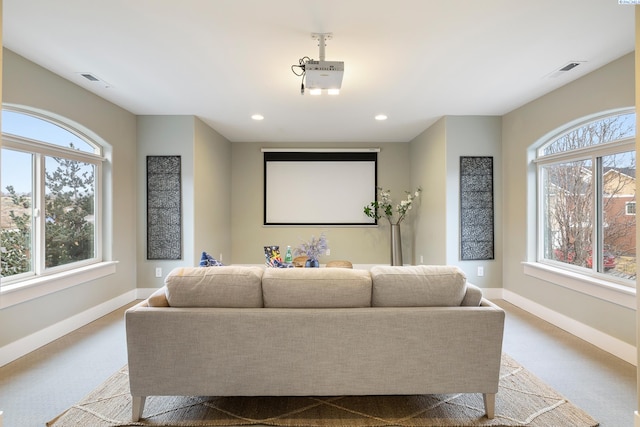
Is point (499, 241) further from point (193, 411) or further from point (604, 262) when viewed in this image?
point (193, 411)

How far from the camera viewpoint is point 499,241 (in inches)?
186

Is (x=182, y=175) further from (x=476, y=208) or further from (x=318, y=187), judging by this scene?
(x=476, y=208)

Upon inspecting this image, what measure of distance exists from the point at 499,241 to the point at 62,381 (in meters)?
4.90

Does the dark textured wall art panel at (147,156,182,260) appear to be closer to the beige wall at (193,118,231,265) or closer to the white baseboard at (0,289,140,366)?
the beige wall at (193,118,231,265)

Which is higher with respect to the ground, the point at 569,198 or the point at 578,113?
the point at 578,113

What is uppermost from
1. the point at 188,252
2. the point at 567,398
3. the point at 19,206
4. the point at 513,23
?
the point at 513,23

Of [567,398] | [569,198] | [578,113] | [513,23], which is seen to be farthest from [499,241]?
[513,23]

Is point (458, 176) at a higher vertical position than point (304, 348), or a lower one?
higher

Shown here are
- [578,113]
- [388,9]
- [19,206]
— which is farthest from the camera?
[578,113]

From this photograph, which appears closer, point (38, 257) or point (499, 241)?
point (38, 257)

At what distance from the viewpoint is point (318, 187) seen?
21.0ft

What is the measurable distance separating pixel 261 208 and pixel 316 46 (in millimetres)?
4055

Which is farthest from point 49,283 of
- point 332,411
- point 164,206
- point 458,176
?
point 458,176

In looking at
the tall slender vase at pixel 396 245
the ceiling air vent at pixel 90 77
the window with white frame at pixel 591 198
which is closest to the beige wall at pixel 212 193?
the ceiling air vent at pixel 90 77
